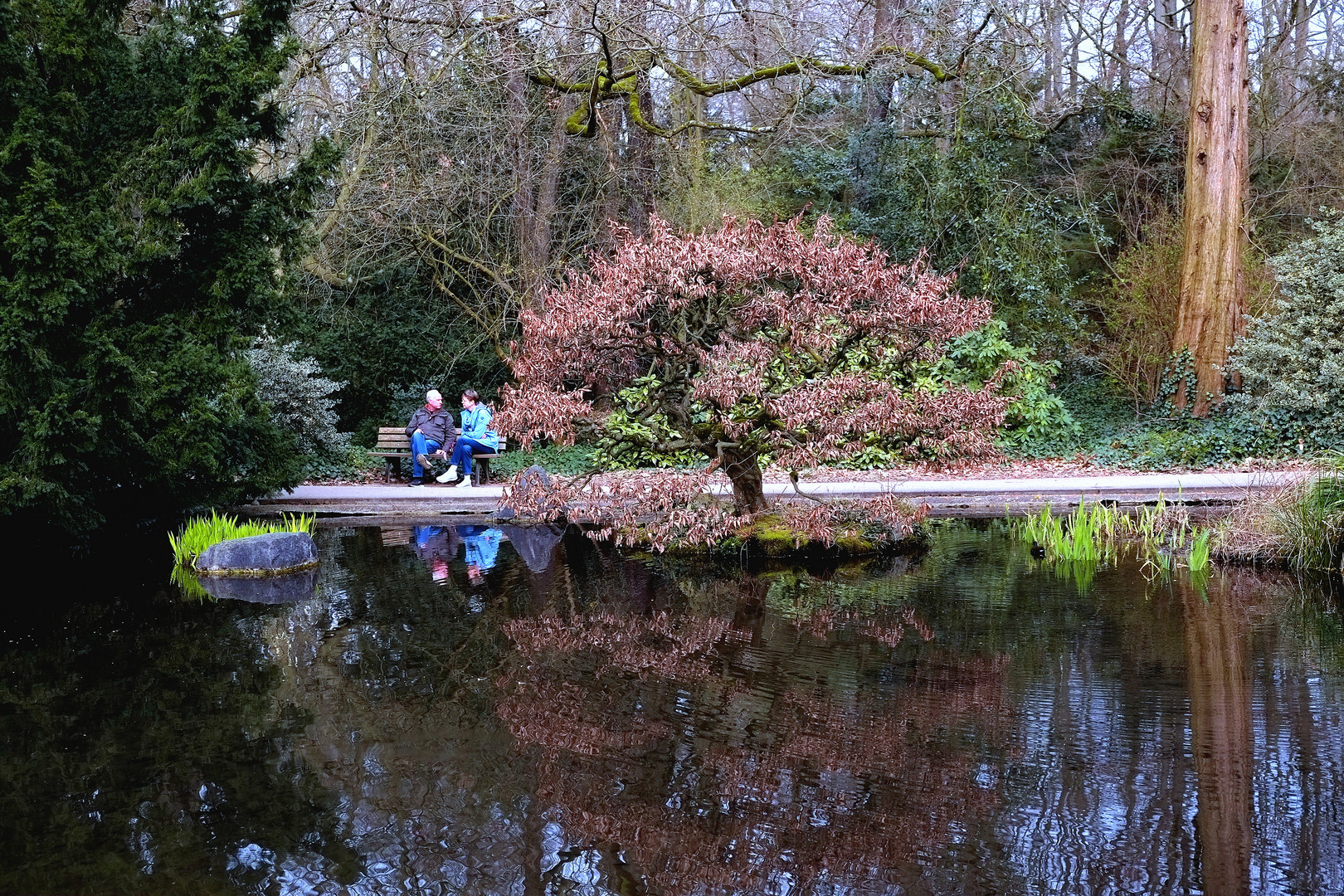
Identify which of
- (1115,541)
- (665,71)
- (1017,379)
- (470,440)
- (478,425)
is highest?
(665,71)

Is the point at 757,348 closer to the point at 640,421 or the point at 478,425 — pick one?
the point at 640,421

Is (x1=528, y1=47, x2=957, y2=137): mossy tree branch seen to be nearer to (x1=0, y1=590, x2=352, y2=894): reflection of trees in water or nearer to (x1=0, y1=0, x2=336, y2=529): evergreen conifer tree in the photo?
(x1=0, y1=0, x2=336, y2=529): evergreen conifer tree

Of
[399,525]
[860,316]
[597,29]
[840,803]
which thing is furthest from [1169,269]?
[840,803]

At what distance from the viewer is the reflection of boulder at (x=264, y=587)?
296 inches

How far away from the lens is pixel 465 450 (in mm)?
13398

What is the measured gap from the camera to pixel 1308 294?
14195 mm

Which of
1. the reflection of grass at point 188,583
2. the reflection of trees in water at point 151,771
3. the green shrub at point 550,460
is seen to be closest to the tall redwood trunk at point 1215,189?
the green shrub at point 550,460

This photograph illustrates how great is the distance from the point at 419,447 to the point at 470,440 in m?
0.70

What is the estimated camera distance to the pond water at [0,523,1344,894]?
11.3 feet

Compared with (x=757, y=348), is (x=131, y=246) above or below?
above

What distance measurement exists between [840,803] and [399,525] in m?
7.63

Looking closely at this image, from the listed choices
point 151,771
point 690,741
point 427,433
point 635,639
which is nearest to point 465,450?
point 427,433

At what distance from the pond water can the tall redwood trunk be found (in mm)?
8930

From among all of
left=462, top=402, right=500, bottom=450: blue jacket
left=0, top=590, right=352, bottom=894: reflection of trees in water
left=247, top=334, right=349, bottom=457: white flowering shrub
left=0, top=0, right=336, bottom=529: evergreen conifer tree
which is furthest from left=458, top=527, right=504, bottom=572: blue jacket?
left=247, top=334, right=349, bottom=457: white flowering shrub
